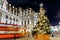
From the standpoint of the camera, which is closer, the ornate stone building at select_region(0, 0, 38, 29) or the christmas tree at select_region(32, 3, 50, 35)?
the christmas tree at select_region(32, 3, 50, 35)

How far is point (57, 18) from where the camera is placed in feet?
26.0

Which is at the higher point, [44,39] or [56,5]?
[56,5]

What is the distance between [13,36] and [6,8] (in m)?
3.36

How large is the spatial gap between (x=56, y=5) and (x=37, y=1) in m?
0.96

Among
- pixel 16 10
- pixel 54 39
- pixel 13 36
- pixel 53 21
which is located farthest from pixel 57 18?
pixel 13 36

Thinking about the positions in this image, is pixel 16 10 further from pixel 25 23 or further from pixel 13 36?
pixel 13 36

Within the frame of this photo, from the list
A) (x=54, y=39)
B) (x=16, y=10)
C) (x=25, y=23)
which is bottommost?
(x=54, y=39)

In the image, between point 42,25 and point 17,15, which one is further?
point 17,15

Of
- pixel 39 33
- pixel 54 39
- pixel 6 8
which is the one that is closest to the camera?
pixel 39 33

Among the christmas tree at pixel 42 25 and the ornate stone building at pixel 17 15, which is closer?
the christmas tree at pixel 42 25

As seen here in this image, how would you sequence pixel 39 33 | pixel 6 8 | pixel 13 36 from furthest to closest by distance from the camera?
pixel 6 8, pixel 39 33, pixel 13 36

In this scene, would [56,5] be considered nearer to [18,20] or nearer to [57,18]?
[57,18]

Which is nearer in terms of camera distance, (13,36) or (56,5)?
(13,36)

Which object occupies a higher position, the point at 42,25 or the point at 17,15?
the point at 17,15
